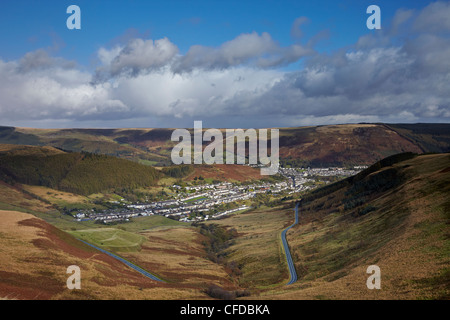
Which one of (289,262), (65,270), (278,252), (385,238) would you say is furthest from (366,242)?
(65,270)

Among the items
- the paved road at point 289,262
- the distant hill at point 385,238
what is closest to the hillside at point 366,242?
the distant hill at point 385,238

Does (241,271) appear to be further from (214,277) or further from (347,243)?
(347,243)

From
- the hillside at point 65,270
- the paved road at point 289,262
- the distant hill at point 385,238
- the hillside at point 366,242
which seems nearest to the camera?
the distant hill at point 385,238

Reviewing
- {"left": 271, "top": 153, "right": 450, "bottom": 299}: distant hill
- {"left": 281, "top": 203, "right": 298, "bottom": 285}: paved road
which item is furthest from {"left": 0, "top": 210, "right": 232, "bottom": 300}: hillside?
{"left": 271, "top": 153, "right": 450, "bottom": 299}: distant hill

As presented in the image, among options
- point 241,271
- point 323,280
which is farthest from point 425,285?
point 241,271

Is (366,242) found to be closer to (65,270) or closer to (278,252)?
(278,252)

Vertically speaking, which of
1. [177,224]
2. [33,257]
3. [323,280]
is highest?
[33,257]

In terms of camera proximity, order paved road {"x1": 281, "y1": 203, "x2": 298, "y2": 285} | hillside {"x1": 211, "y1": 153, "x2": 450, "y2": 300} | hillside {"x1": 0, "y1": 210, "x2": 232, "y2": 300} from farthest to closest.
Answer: paved road {"x1": 281, "y1": 203, "x2": 298, "y2": 285} → hillside {"x1": 0, "y1": 210, "x2": 232, "y2": 300} → hillside {"x1": 211, "y1": 153, "x2": 450, "y2": 300}

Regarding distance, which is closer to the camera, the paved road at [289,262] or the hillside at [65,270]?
the hillside at [65,270]

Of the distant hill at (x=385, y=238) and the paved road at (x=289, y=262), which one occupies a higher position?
the distant hill at (x=385, y=238)

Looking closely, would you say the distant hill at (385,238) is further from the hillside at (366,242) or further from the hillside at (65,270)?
the hillside at (65,270)

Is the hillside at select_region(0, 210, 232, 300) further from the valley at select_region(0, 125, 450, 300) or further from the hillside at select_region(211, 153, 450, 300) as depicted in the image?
the hillside at select_region(211, 153, 450, 300)
